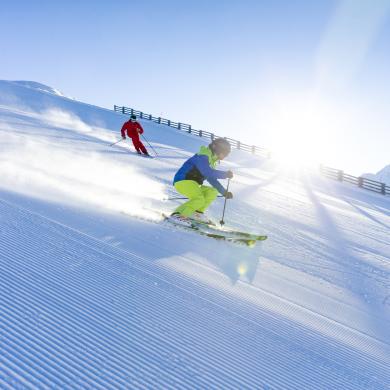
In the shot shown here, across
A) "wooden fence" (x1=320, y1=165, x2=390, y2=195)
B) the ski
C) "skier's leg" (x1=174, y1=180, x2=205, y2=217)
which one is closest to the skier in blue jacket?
"skier's leg" (x1=174, y1=180, x2=205, y2=217)

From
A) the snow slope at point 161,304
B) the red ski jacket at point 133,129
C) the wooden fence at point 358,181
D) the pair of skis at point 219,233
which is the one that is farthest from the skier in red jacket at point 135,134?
the wooden fence at point 358,181

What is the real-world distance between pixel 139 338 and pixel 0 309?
0.93 m

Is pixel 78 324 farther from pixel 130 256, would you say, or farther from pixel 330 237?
pixel 330 237

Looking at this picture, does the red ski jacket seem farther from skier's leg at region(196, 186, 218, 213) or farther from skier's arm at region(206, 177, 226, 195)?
skier's arm at region(206, 177, 226, 195)

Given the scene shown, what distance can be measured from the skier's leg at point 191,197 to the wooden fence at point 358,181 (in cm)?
2702

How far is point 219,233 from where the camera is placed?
236 inches

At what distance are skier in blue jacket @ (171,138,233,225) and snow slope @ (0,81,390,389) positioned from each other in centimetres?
59

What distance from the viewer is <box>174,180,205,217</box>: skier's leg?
6.24m

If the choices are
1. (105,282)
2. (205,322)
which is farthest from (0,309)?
(205,322)

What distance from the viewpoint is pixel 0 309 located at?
2.40 metres

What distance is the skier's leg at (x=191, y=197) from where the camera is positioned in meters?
6.24

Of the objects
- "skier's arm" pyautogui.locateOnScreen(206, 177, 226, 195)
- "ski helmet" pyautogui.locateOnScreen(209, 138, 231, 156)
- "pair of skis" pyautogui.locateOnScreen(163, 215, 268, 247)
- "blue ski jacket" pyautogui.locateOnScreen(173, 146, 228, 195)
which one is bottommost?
"pair of skis" pyautogui.locateOnScreen(163, 215, 268, 247)

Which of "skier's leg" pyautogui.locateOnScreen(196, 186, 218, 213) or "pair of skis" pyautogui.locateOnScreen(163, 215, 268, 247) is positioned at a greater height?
"skier's leg" pyautogui.locateOnScreen(196, 186, 218, 213)

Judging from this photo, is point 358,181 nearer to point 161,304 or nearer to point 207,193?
point 207,193
